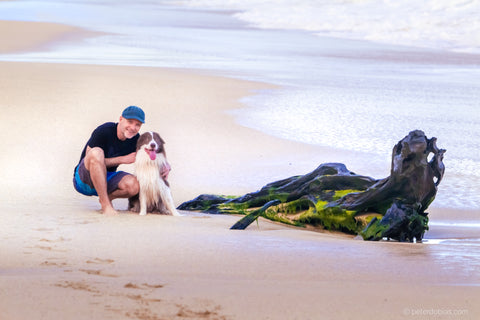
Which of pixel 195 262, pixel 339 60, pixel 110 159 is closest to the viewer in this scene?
pixel 195 262

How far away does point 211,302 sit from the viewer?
3.89m

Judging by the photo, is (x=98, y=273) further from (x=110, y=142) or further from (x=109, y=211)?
(x=110, y=142)

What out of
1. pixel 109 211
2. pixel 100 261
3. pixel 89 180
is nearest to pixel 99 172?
pixel 89 180

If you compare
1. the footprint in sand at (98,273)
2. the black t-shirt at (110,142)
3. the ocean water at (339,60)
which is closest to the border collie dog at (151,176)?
the black t-shirt at (110,142)

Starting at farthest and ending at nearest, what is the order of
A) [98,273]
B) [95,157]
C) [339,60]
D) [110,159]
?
[339,60] < [110,159] < [95,157] < [98,273]

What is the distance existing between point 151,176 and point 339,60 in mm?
15256

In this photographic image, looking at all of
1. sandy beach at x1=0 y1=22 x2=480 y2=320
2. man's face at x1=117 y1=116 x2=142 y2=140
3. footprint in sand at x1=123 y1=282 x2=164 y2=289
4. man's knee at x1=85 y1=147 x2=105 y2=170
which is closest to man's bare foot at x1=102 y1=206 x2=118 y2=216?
sandy beach at x1=0 y1=22 x2=480 y2=320

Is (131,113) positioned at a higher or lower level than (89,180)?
higher

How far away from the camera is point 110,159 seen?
268 inches

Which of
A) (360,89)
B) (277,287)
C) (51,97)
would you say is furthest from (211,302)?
(360,89)

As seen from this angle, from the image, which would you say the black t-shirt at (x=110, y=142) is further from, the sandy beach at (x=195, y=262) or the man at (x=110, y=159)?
the sandy beach at (x=195, y=262)

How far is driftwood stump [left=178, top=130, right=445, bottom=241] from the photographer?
20.4ft

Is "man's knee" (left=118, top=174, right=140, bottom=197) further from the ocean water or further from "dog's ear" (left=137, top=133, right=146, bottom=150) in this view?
the ocean water

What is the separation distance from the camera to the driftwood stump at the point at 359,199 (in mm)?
6227
